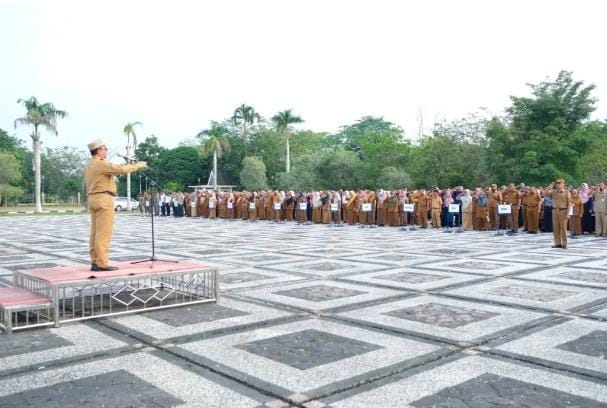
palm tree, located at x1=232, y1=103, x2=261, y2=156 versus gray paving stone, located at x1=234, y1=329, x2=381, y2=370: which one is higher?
palm tree, located at x1=232, y1=103, x2=261, y2=156

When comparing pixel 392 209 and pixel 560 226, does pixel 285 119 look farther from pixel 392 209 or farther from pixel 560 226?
pixel 560 226

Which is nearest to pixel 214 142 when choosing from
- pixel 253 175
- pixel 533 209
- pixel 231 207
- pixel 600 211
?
pixel 253 175

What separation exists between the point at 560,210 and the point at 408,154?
30.1 metres

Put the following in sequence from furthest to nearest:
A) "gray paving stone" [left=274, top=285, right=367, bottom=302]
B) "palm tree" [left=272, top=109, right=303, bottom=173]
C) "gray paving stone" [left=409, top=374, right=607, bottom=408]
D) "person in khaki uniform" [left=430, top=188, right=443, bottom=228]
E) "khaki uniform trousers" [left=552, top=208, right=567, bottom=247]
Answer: "palm tree" [left=272, top=109, right=303, bottom=173]
"person in khaki uniform" [left=430, top=188, right=443, bottom=228]
"khaki uniform trousers" [left=552, top=208, right=567, bottom=247]
"gray paving stone" [left=274, top=285, right=367, bottom=302]
"gray paving stone" [left=409, top=374, right=607, bottom=408]

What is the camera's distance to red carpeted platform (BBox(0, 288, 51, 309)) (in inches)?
244

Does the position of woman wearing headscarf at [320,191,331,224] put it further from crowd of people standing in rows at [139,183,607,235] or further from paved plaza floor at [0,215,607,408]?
paved plaza floor at [0,215,607,408]

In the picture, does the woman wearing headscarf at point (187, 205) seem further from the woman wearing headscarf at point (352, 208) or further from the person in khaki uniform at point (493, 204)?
the person in khaki uniform at point (493, 204)

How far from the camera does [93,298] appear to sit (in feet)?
24.3

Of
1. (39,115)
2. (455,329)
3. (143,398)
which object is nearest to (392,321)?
(455,329)

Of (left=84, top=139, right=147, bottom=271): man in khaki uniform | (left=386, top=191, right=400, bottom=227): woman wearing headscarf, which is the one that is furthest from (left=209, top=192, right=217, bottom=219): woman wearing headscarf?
(left=84, top=139, right=147, bottom=271): man in khaki uniform

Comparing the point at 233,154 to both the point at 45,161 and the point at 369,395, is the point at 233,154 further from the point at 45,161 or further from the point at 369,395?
the point at 369,395

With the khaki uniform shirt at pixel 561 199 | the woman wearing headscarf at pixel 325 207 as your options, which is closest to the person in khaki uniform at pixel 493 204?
the khaki uniform shirt at pixel 561 199

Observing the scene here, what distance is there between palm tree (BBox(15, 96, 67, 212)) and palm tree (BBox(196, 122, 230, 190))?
59.7 feet

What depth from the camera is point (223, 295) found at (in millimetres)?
8195
